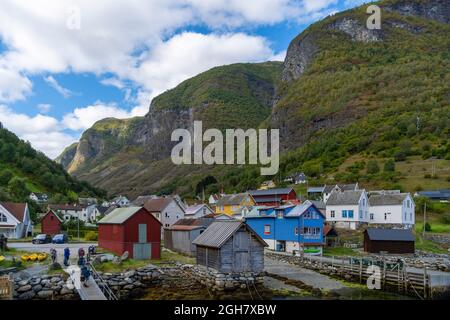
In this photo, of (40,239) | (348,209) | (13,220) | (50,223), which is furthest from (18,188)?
(348,209)

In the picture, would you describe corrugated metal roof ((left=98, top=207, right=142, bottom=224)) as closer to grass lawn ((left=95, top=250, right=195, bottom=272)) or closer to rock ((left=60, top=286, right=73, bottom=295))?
grass lawn ((left=95, top=250, right=195, bottom=272))

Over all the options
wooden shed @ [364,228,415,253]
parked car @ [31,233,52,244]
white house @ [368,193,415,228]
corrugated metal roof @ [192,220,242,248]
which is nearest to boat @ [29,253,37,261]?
corrugated metal roof @ [192,220,242,248]

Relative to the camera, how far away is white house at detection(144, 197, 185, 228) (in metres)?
74.9

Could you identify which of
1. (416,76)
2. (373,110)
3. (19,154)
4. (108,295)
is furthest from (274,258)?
(416,76)

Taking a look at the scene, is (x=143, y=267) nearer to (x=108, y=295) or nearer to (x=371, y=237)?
(x=108, y=295)

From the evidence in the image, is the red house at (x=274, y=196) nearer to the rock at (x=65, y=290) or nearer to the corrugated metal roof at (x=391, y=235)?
the corrugated metal roof at (x=391, y=235)

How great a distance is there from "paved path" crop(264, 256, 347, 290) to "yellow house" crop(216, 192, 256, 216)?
141 feet

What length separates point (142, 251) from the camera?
4553cm

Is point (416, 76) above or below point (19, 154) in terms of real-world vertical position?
above

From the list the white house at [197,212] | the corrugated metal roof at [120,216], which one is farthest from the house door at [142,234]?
the white house at [197,212]

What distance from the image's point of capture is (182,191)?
589ft

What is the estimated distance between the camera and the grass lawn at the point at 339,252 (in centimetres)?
5678

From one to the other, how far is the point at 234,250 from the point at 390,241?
26.3 m

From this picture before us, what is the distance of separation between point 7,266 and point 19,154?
120993 mm
